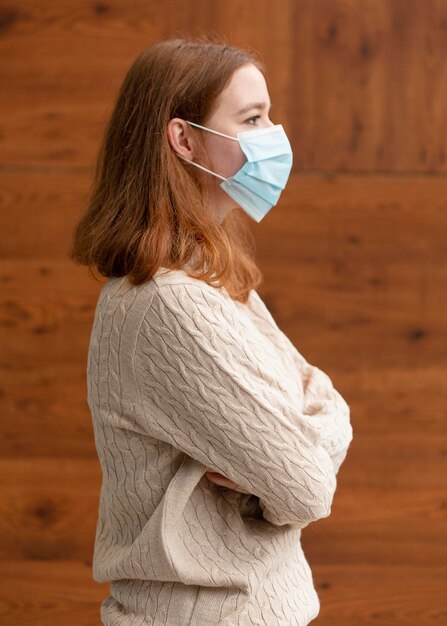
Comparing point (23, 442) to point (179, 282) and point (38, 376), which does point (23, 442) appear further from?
point (179, 282)

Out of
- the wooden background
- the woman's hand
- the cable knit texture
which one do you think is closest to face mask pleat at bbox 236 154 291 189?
the cable knit texture

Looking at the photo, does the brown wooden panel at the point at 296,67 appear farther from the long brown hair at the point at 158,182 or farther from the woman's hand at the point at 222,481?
the woman's hand at the point at 222,481

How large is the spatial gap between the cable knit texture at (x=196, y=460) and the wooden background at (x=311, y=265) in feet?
4.01

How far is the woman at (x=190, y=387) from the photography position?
4.60ft

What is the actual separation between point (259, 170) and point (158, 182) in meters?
0.23

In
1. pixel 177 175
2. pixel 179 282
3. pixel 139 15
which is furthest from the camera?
pixel 139 15

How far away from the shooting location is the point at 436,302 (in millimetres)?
2736

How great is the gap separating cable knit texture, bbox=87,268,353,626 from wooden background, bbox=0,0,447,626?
1.22 m

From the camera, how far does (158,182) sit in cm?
152

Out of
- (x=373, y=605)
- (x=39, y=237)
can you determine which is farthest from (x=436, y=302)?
(x=39, y=237)

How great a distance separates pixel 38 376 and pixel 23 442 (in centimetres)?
21

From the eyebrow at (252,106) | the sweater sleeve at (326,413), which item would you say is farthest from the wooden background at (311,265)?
the eyebrow at (252,106)

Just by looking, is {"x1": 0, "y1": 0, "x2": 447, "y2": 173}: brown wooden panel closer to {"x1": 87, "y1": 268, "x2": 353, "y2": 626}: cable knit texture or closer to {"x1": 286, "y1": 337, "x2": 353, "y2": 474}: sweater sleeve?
{"x1": 286, "y1": 337, "x2": 353, "y2": 474}: sweater sleeve

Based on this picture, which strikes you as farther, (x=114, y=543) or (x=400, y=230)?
(x=400, y=230)
